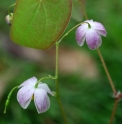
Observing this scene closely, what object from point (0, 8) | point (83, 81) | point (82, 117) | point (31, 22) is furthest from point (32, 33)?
point (0, 8)

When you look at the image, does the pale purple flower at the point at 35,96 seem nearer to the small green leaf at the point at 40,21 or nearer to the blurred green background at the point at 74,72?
the small green leaf at the point at 40,21

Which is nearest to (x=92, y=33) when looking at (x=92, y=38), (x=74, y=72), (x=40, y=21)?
(x=92, y=38)

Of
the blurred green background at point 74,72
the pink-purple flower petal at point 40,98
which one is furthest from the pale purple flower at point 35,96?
the blurred green background at point 74,72

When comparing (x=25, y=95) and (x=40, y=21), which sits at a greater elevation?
(x=40, y=21)

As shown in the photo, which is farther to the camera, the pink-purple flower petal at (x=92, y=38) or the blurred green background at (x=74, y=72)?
the blurred green background at (x=74, y=72)

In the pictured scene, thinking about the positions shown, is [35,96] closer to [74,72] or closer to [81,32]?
[81,32]

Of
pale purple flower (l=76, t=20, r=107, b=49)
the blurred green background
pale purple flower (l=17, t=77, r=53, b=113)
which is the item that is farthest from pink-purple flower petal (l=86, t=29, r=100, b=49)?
the blurred green background

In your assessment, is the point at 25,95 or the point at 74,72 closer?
the point at 25,95
